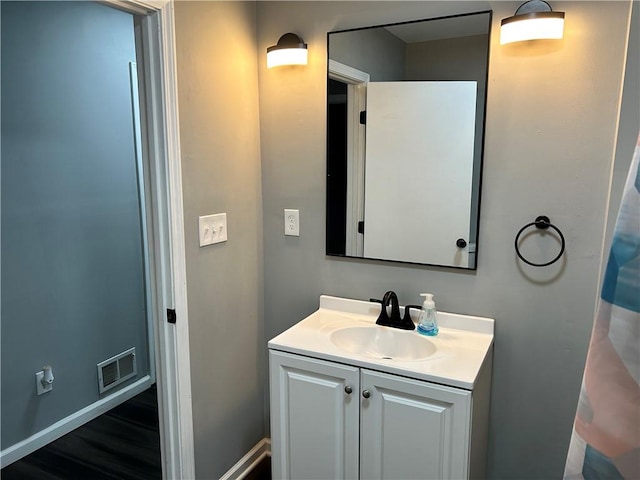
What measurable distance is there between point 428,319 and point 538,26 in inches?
40.9

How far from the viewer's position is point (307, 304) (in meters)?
2.08

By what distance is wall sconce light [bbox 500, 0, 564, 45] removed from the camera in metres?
1.44

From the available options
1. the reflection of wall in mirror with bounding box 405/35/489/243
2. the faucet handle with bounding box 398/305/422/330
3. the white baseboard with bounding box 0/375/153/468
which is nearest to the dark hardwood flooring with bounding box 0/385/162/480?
the white baseboard with bounding box 0/375/153/468

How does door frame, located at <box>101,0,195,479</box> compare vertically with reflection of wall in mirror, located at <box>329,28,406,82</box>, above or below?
below

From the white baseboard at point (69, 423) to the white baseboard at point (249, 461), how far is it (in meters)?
1.04

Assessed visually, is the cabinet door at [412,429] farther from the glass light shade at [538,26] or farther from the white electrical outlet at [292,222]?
the glass light shade at [538,26]

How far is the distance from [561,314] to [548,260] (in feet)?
0.65

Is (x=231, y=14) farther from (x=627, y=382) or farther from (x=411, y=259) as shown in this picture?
(x=627, y=382)

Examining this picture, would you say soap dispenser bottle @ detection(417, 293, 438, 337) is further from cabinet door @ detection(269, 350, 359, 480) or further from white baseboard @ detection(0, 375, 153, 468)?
white baseboard @ detection(0, 375, 153, 468)

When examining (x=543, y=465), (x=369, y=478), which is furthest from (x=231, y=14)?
(x=543, y=465)

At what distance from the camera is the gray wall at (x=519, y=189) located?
1.49 meters

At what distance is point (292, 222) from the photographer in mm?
2049

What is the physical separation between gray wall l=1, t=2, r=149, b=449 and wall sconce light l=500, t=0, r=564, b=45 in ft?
6.68

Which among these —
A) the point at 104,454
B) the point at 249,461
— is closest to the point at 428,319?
the point at 249,461
